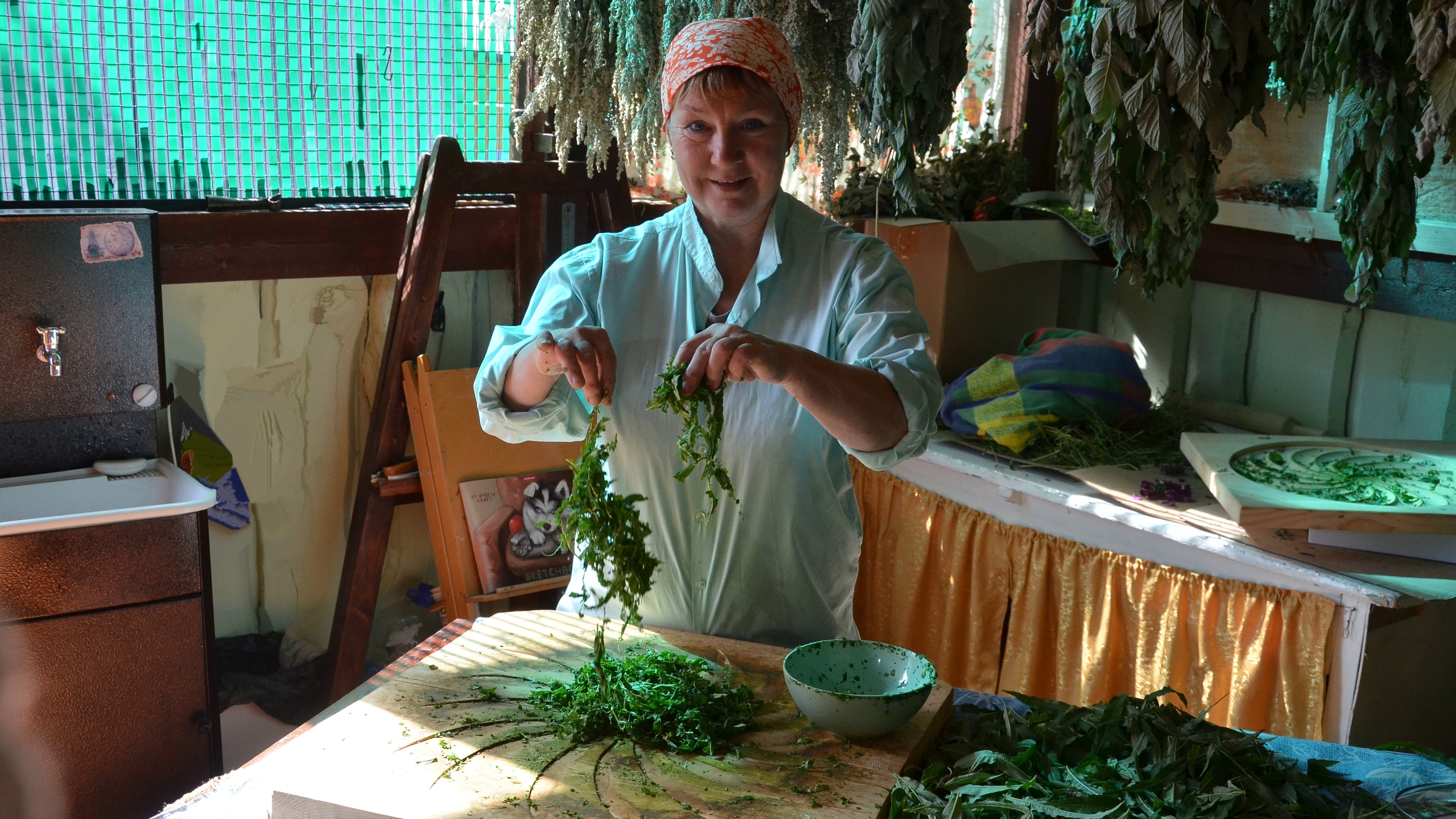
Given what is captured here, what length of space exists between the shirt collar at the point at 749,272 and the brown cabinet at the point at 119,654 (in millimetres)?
1409

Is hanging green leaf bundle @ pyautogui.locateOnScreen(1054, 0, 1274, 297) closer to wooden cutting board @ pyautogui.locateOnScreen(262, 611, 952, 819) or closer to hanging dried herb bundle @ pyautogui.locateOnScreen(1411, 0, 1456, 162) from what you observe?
hanging dried herb bundle @ pyautogui.locateOnScreen(1411, 0, 1456, 162)

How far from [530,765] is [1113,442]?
203cm

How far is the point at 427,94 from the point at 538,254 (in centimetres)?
61

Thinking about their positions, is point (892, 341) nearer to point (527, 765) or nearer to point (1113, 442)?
point (527, 765)

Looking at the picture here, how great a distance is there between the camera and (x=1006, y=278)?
3400 millimetres

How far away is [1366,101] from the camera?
180 centimetres

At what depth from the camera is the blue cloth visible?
4.53 ft

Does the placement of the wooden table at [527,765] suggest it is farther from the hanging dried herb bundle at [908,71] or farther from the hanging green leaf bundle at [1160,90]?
the hanging dried herb bundle at [908,71]

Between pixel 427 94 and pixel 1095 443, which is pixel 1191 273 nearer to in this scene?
pixel 1095 443

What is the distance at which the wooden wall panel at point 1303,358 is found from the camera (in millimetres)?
2895

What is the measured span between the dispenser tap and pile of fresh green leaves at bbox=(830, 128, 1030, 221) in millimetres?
2100

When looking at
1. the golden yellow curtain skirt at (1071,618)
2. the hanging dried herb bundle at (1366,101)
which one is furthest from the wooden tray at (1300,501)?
the hanging dried herb bundle at (1366,101)

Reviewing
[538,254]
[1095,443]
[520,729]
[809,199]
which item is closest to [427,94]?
[538,254]

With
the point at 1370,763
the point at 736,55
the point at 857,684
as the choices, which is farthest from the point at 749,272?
the point at 1370,763
